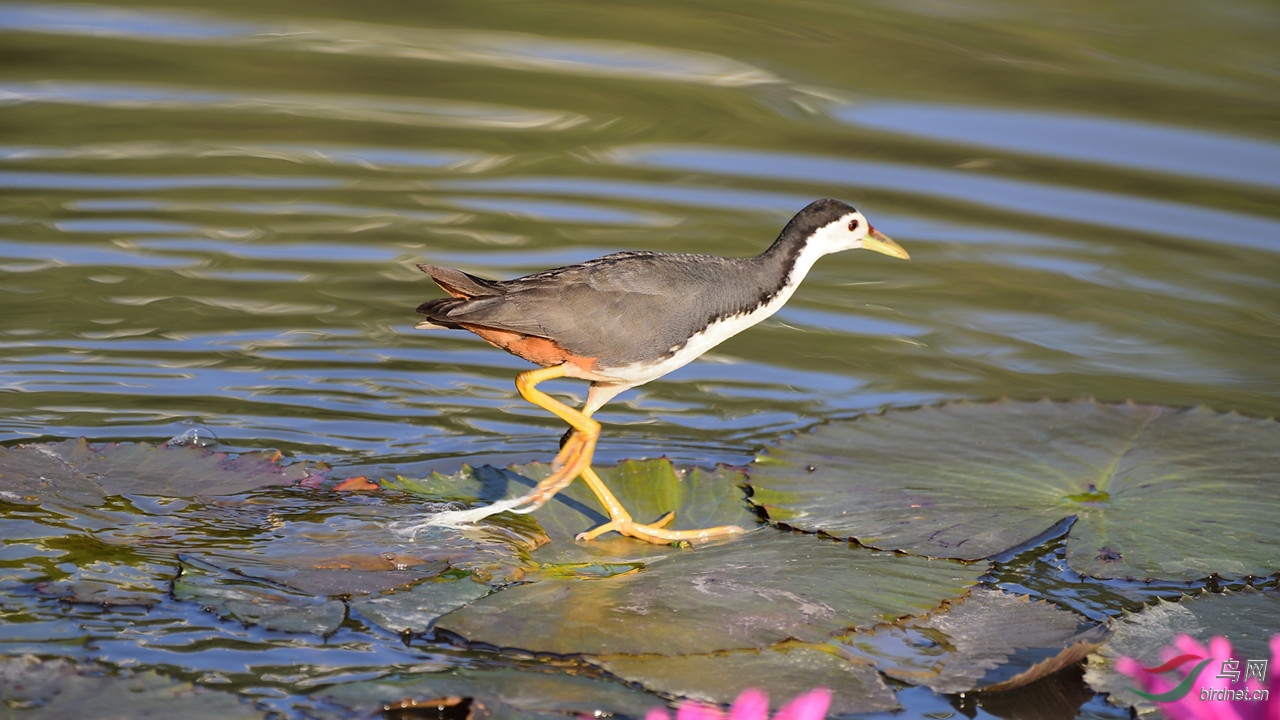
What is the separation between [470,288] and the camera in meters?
4.54

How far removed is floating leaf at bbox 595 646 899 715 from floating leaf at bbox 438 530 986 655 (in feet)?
0.14

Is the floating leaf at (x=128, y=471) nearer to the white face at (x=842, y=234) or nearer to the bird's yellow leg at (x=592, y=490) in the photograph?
the bird's yellow leg at (x=592, y=490)

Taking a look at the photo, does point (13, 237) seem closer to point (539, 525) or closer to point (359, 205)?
point (359, 205)

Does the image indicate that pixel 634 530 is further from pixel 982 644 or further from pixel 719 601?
pixel 982 644

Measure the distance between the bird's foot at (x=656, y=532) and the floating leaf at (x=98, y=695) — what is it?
1554 mm

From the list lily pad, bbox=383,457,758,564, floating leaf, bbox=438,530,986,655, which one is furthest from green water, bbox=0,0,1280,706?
floating leaf, bbox=438,530,986,655

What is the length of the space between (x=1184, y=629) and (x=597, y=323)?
76.8 inches

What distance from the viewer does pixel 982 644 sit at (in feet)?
12.1

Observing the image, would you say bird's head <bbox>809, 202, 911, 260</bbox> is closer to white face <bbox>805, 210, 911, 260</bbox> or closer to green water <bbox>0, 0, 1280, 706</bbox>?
white face <bbox>805, 210, 911, 260</bbox>

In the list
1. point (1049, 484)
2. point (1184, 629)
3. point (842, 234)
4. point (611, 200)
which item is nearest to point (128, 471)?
point (842, 234)

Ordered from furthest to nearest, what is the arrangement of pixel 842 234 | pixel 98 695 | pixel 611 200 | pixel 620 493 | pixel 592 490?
pixel 611 200 → pixel 842 234 → pixel 620 493 → pixel 592 490 → pixel 98 695

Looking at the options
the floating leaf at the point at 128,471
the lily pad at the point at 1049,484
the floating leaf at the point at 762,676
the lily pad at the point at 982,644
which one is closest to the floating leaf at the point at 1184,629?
the lily pad at the point at 982,644

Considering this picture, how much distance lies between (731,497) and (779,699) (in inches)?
57.8

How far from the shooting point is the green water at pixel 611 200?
5910mm
